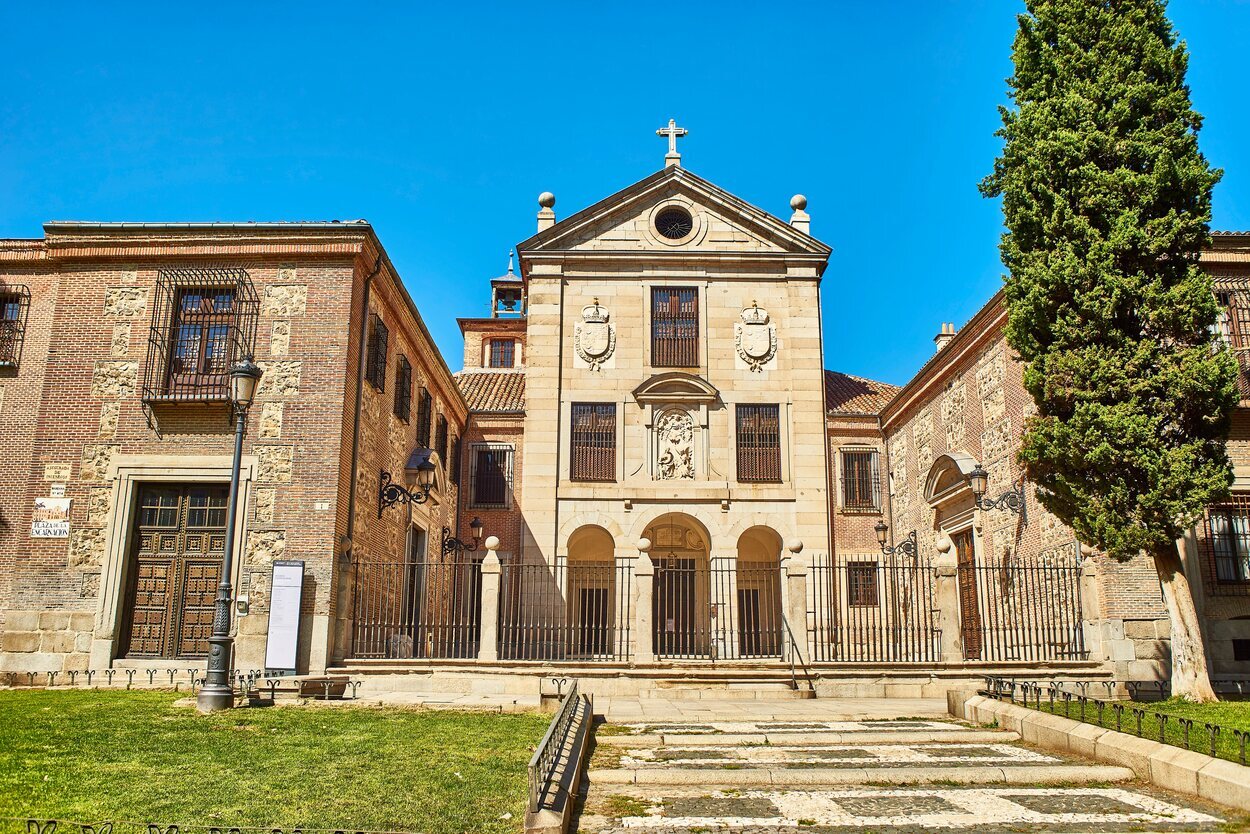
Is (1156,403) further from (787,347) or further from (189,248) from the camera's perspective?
(189,248)

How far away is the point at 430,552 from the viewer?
2298cm

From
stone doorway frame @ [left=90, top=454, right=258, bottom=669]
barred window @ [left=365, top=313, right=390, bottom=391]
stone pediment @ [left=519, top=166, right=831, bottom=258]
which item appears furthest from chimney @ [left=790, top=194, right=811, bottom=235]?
stone doorway frame @ [left=90, top=454, right=258, bottom=669]

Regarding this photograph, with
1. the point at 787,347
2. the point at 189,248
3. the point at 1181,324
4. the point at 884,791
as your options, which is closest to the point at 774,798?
the point at 884,791

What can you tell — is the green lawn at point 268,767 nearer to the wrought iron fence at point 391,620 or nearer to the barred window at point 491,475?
the wrought iron fence at point 391,620

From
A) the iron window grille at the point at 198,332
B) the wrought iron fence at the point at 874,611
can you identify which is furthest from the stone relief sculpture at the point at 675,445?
the iron window grille at the point at 198,332

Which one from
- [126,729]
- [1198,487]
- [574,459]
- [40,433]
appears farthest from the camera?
[574,459]

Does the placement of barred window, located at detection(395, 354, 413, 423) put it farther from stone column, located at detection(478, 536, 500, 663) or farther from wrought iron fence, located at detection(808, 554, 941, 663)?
wrought iron fence, located at detection(808, 554, 941, 663)

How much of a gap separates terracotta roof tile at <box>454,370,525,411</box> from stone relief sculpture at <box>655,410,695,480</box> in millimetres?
5668

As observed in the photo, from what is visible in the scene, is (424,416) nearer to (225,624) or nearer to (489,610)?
(489,610)

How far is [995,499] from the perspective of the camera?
20.1 m

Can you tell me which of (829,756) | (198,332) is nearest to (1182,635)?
(829,756)

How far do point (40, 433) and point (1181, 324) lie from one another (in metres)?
17.6

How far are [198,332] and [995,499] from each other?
16.0 m

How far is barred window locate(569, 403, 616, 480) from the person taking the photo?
24328 millimetres
